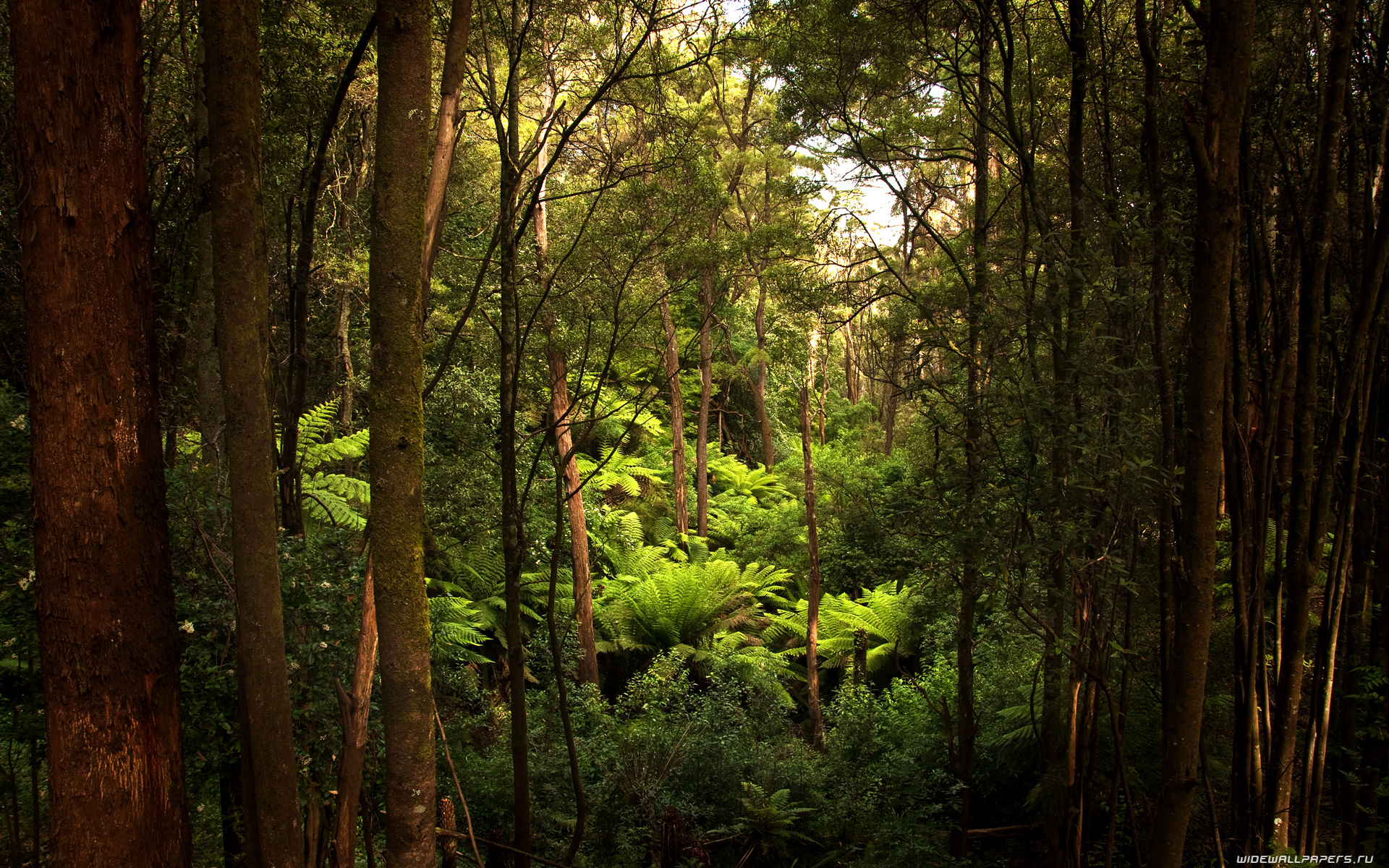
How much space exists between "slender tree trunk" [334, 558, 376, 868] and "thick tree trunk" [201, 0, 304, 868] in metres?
0.21

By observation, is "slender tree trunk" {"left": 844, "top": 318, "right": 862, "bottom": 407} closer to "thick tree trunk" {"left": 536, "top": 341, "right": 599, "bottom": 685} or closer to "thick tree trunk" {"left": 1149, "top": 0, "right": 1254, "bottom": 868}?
"thick tree trunk" {"left": 536, "top": 341, "right": 599, "bottom": 685}

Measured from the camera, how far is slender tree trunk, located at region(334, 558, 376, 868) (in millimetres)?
2635

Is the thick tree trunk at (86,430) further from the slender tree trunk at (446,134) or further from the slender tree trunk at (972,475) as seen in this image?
the slender tree trunk at (972,475)

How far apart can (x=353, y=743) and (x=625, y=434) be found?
262 cm

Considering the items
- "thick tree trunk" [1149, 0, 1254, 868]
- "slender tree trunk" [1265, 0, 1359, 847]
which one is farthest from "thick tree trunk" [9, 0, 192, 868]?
"slender tree trunk" [1265, 0, 1359, 847]

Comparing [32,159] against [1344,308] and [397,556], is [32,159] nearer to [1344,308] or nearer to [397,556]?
[397,556]

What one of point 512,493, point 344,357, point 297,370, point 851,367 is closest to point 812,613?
point 512,493

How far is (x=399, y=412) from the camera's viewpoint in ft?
7.52

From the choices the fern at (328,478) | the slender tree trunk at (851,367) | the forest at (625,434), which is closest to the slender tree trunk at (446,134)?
the forest at (625,434)

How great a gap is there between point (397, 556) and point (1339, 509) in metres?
3.48

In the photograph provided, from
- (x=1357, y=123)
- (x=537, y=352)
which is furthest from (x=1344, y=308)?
(x=537, y=352)

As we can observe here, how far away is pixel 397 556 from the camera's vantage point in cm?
230

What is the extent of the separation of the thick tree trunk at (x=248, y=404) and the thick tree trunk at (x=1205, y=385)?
2.84m

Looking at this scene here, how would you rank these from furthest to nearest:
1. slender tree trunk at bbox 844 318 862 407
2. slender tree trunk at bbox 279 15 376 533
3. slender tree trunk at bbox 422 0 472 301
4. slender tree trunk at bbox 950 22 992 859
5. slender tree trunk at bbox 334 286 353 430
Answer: slender tree trunk at bbox 844 318 862 407
slender tree trunk at bbox 334 286 353 430
slender tree trunk at bbox 279 15 376 533
slender tree trunk at bbox 950 22 992 859
slender tree trunk at bbox 422 0 472 301
